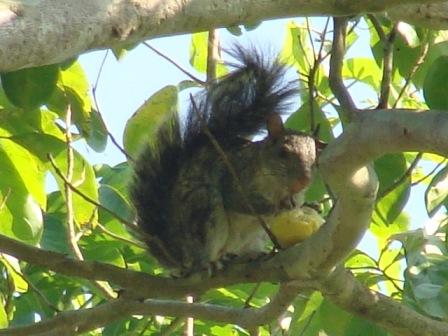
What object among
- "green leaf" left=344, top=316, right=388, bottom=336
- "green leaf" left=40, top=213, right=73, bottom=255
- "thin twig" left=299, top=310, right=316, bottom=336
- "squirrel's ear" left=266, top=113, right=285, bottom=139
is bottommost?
"thin twig" left=299, top=310, right=316, bottom=336

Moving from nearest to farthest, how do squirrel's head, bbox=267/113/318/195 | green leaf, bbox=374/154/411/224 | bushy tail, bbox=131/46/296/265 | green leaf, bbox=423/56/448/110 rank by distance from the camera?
green leaf, bbox=423/56/448/110
green leaf, bbox=374/154/411/224
bushy tail, bbox=131/46/296/265
squirrel's head, bbox=267/113/318/195

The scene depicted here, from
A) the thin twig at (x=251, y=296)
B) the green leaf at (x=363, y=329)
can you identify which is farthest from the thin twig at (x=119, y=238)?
the green leaf at (x=363, y=329)

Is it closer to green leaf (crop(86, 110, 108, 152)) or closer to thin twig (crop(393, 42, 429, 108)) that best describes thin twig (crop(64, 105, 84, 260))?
green leaf (crop(86, 110, 108, 152))

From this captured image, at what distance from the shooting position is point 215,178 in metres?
3.46

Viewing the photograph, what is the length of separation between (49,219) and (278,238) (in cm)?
62

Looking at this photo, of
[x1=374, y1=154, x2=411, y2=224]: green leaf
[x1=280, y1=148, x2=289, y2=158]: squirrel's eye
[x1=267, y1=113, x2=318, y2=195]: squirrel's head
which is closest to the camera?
[x1=374, y1=154, x2=411, y2=224]: green leaf

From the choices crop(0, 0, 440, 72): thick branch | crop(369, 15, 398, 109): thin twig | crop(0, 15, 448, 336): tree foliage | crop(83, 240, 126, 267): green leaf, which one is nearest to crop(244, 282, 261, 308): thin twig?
crop(0, 15, 448, 336): tree foliage

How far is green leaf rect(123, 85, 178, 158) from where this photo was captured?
293 centimetres

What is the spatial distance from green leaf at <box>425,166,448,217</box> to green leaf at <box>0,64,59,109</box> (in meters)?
0.77

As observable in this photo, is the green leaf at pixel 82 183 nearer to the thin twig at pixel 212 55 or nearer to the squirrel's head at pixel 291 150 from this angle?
the thin twig at pixel 212 55

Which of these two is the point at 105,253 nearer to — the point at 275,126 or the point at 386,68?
the point at 275,126

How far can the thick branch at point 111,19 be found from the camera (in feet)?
4.86

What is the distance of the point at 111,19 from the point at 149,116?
1.33 m

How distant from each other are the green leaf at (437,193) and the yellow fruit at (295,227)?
34cm
